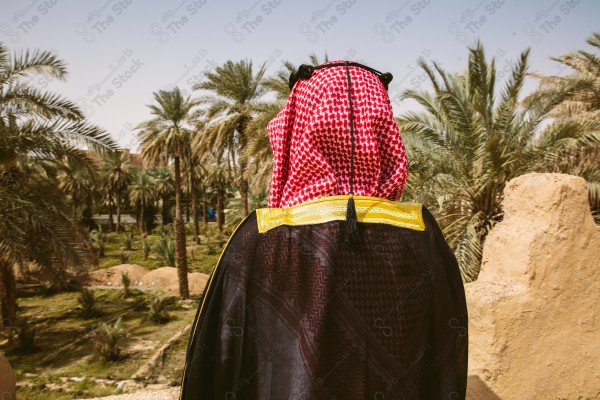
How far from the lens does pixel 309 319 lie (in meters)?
1.36

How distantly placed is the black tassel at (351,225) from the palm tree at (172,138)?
63.5 ft

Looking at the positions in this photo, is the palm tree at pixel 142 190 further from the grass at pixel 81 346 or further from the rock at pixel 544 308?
the rock at pixel 544 308

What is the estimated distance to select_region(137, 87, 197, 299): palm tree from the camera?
2002 centimetres

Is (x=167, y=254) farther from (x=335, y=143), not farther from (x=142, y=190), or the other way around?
(x=335, y=143)

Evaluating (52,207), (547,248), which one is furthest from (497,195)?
(52,207)

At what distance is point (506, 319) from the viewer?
13.0 feet

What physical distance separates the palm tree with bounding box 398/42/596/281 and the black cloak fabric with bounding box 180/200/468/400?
24.2 ft

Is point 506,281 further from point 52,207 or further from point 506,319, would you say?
point 52,207

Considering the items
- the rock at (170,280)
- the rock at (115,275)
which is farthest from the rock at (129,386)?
the rock at (115,275)

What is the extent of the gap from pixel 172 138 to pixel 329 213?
19712mm

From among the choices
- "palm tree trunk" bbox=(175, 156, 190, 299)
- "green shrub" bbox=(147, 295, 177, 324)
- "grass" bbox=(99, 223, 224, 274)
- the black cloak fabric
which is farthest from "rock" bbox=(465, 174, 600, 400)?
"grass" bbox=(99, 223, 224, 274)

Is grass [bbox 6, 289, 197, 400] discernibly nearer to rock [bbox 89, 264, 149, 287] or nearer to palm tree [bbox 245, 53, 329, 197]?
rock [bbox 89, 264, 149, 287]

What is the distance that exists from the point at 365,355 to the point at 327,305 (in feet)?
0.68

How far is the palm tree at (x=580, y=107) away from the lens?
29.2 feet
